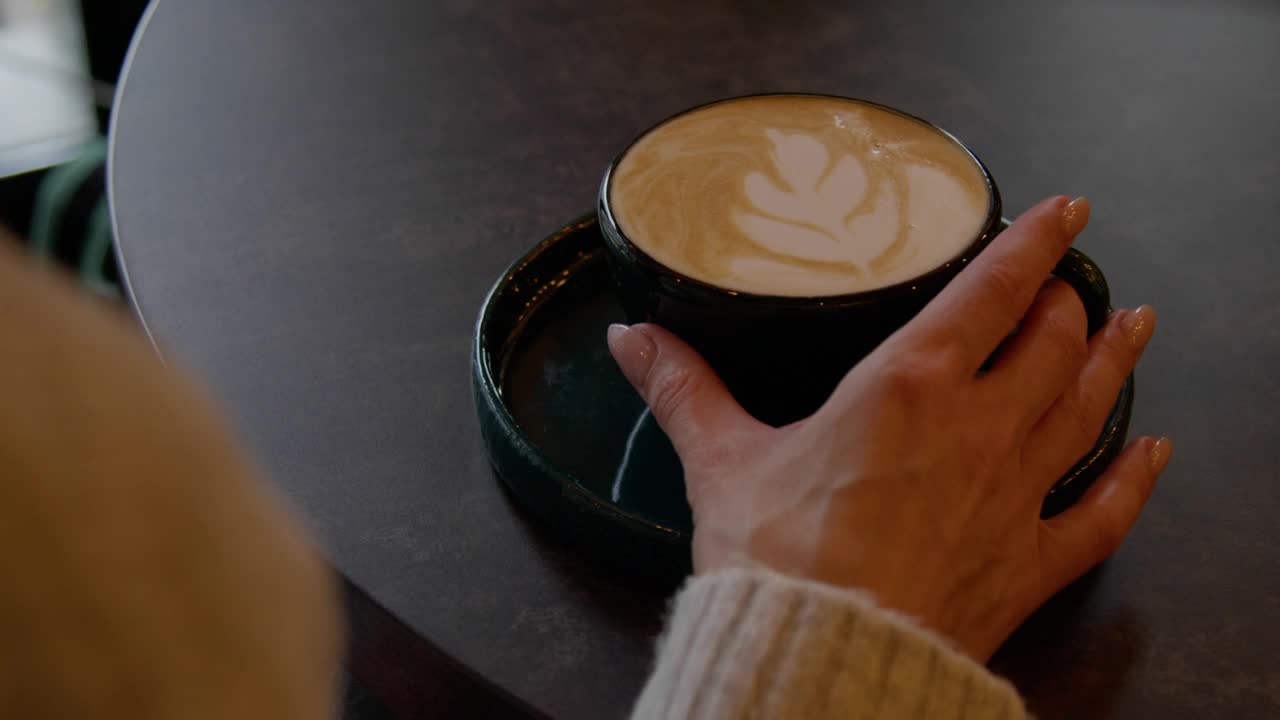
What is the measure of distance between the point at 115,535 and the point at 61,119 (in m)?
2.15

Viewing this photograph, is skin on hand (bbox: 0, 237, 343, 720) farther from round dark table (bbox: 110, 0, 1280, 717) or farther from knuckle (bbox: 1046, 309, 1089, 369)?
knuckle (bbox: 1046, 309, 1089, 369)

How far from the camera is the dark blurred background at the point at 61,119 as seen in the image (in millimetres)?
1745

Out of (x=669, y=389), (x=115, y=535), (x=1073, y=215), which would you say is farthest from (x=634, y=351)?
(x=115, y=535)

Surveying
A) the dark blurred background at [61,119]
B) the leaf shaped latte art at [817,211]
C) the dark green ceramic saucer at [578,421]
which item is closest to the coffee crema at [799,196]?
the leaf shaped latte art at [817,211]

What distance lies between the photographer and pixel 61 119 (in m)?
2.09

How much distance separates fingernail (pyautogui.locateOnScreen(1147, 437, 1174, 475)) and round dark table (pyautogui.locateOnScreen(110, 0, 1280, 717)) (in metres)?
0.04

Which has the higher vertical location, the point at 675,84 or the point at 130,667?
the point at 130,667

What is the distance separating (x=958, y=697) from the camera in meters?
0.52

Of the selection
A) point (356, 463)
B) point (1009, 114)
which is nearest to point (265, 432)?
point (356, 463)

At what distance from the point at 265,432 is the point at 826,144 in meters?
0.38

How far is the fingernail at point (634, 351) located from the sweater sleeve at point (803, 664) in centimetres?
17

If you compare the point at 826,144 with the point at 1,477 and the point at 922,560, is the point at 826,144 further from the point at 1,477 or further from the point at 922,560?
the point at 1,477

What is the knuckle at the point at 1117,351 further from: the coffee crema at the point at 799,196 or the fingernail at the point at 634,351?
the fingernail at the point at 634,351

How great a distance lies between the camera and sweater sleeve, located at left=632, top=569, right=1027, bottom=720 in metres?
0.49
